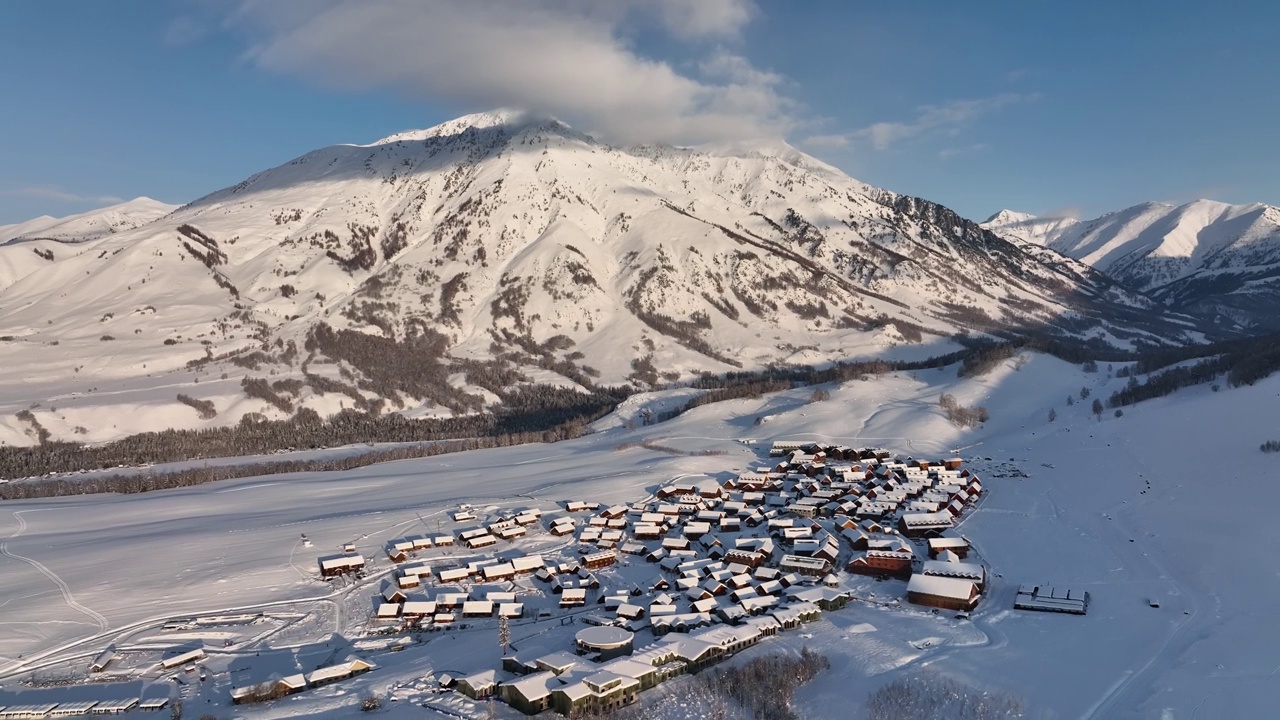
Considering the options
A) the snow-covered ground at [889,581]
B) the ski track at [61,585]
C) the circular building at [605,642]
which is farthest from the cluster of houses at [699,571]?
the ski track at [61,585]

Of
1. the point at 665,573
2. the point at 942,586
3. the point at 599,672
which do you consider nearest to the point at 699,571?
the point at 665,573

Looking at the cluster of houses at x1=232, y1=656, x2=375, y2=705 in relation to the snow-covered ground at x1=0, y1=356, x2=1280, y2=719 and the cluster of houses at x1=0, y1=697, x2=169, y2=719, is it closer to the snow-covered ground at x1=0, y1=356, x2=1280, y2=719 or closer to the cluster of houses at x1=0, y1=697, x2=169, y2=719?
the snow-covered ground at x1=0, y1=356, x2=1280, y2=719

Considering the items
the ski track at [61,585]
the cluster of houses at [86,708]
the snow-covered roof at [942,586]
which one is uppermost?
the ski track at [61,585]

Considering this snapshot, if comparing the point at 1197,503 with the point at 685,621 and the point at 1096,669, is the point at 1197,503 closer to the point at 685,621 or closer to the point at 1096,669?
the point at 1096,669

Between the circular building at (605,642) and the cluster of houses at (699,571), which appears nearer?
the cluster of houses at (699,571)

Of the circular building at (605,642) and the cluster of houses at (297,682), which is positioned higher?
the cluster of houses at (297,682)

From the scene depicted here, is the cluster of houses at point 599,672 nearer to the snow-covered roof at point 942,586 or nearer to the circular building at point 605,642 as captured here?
the circular building at point 605,642

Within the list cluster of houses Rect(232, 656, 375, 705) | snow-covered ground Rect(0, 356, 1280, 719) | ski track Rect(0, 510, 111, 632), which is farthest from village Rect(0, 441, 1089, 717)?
ski track Rect(0, 510, 111, 632)
